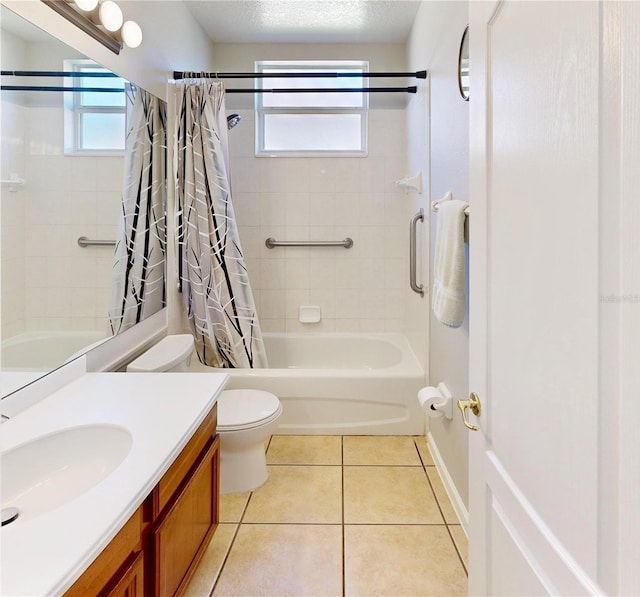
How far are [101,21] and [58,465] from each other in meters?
1.60

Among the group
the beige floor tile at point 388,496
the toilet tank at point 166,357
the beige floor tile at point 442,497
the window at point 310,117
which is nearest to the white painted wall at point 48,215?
the toilet tank at point 166,357

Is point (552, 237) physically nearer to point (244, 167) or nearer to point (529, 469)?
point (529, 469)

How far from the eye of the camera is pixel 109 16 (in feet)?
5.35

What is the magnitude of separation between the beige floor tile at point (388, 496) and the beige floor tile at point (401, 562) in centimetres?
6

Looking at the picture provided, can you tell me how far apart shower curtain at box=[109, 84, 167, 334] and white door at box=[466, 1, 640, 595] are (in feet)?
5.22

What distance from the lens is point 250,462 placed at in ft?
6.75

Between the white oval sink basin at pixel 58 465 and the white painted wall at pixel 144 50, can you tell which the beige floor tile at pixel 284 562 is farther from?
the white painted wall at pixel 144 50

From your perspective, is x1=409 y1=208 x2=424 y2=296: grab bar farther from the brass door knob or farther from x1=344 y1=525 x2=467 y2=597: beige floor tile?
the brass door knob

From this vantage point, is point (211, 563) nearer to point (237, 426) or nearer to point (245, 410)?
point (237, 426)

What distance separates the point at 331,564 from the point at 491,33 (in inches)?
68.4

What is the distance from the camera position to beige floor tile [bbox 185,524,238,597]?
1.49 m

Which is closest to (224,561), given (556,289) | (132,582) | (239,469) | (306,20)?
(239,469)

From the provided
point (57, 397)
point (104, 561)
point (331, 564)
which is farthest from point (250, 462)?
point (104, 561)

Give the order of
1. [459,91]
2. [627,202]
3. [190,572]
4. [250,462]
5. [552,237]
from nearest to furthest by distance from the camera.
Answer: [627,202], [552,237], [190,572], [459,91], [250,462]
